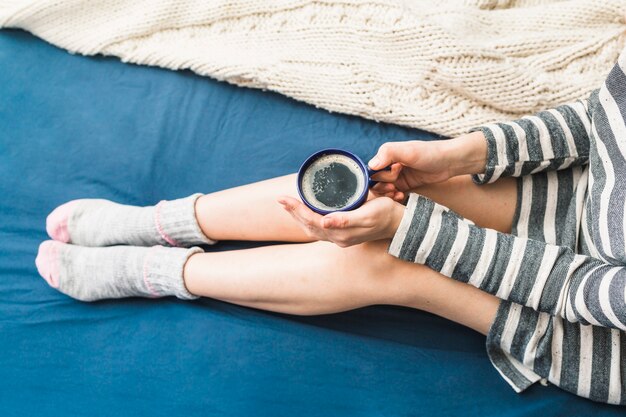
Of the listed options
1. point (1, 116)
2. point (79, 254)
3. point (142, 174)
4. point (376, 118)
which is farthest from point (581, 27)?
point (1, 116)

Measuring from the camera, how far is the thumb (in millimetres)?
772

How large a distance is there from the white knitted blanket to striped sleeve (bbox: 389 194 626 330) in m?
0.29

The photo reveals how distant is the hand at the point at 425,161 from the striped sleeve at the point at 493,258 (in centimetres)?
6

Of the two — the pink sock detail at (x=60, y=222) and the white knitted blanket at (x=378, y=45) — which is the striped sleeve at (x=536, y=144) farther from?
the pink sock detail at (x=60, y=222)

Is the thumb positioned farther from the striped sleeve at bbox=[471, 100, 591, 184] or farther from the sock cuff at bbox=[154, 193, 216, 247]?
the sock cuff at bbox=[154, 193, 216, 247]

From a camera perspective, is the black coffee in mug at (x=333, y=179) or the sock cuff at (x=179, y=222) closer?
the black coffee in mug at (x=333, y=179)

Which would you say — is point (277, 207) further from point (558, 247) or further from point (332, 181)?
point (558, 247)

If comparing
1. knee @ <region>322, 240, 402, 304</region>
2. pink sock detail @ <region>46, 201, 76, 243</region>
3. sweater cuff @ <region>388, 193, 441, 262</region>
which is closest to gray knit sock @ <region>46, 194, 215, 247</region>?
pink sock detail @ <region>46, 201, 76, 243</region>

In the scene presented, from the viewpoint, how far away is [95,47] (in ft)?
3.73

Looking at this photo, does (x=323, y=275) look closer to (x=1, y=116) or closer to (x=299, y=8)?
(x=299, y=8)

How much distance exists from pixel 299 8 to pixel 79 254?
622 millimetres

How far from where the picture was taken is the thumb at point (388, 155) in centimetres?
77

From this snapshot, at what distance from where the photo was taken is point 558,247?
79cm

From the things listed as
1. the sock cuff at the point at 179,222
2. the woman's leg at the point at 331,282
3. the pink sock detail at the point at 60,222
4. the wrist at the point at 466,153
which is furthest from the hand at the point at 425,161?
the pink sock detail at the point at 60,222
